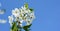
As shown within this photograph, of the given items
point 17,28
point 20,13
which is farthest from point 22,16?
point 17,28

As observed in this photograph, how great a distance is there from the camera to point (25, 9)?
99 cm

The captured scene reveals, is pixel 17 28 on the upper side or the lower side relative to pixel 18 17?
lower

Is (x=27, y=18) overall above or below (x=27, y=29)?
above

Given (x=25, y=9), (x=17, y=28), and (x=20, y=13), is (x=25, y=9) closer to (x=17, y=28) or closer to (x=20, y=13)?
(x=20, y=13)

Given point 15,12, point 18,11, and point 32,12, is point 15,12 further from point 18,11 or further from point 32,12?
point 32,12

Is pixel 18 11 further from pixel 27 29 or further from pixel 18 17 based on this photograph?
pixel 27 29

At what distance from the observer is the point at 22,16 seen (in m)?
1.01

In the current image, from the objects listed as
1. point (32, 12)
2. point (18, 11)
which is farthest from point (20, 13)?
point (32, 12)

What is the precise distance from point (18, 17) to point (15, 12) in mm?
83

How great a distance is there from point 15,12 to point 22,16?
A: 3.8 inches

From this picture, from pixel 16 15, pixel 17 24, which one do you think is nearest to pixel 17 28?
pixel 17 24

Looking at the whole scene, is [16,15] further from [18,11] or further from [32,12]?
[32,12]

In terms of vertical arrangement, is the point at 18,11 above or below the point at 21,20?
above

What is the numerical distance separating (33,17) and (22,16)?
0.12m
